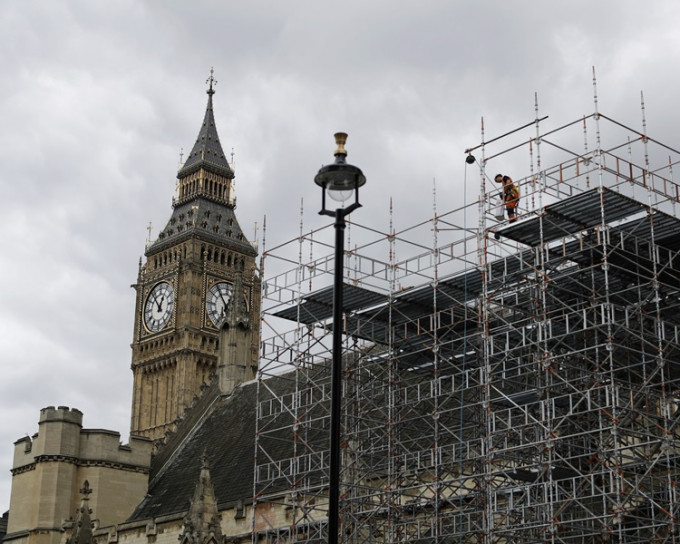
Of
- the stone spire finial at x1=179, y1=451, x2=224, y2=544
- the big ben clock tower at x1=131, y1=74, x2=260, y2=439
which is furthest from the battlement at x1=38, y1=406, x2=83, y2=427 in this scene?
the big ben clock tower at x1=131, y1=74, x2=260, y2=439

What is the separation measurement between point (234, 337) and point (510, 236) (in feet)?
76.5

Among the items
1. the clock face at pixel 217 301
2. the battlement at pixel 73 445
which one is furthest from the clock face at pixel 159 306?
the battlement at pixel 73 445

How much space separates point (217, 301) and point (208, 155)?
12.1 meters

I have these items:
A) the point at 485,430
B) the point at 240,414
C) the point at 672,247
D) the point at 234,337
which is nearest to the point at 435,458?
the point at 485,430

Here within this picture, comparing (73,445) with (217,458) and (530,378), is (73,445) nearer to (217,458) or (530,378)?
(217,458)

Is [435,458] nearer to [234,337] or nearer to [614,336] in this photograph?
[614,336]

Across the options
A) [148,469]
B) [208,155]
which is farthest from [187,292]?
[148,469]

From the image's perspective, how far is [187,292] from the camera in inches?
3081

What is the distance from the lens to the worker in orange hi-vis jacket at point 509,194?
27.8m

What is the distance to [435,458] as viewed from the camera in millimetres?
28094

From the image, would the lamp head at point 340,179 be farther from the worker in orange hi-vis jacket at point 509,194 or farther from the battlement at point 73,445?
the battlement at point 73,445

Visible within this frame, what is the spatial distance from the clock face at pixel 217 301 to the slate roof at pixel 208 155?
9536mm

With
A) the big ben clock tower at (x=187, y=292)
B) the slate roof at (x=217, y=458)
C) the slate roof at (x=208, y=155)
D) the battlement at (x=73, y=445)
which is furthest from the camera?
the slate roof at (x=208, y=155)

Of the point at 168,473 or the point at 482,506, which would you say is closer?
the point at 482,506
